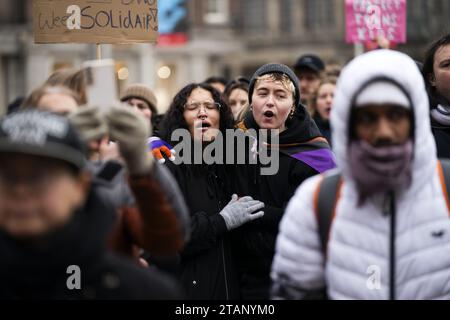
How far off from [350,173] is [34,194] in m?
1.07

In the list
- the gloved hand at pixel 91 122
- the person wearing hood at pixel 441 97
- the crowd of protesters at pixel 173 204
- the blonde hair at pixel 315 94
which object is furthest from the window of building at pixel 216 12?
the gloved hand at pixel 91 122

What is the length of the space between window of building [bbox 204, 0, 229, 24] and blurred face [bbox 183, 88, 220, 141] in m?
37.9

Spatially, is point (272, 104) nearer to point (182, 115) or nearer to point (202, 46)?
point (182, 115)

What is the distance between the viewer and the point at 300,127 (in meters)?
5.61

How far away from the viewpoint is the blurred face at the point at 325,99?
8.38 meters

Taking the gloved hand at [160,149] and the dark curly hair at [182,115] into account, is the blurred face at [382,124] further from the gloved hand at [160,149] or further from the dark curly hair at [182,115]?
the dark curly hair at [182,115]

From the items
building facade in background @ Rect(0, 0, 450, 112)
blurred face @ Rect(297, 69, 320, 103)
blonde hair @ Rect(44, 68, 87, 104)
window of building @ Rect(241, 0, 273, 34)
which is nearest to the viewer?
blonde hair @ Rect(44, 68, 87, 104)

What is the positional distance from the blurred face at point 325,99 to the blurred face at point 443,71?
3111 millimetres

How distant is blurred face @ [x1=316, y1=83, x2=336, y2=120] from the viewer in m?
8.38

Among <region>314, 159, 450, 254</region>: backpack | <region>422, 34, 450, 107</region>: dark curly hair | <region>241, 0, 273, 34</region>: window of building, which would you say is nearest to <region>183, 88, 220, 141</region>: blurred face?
<region>422, 34, 450, 107</region>: dark curly hair

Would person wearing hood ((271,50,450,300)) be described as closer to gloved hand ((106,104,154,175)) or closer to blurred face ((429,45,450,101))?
gloved hand ((106,104,154,175))

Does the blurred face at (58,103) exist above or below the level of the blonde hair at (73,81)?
below

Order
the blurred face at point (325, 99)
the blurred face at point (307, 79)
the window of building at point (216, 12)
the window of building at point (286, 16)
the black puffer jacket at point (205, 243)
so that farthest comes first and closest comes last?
the window of building at point (216, 12) → the window of building at point (286, 16) → the blurred face at point (307, 79) → the blurred face at point (325, 99) → the black puffer jacket at point (205, 243)

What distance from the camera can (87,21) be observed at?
579 cm
